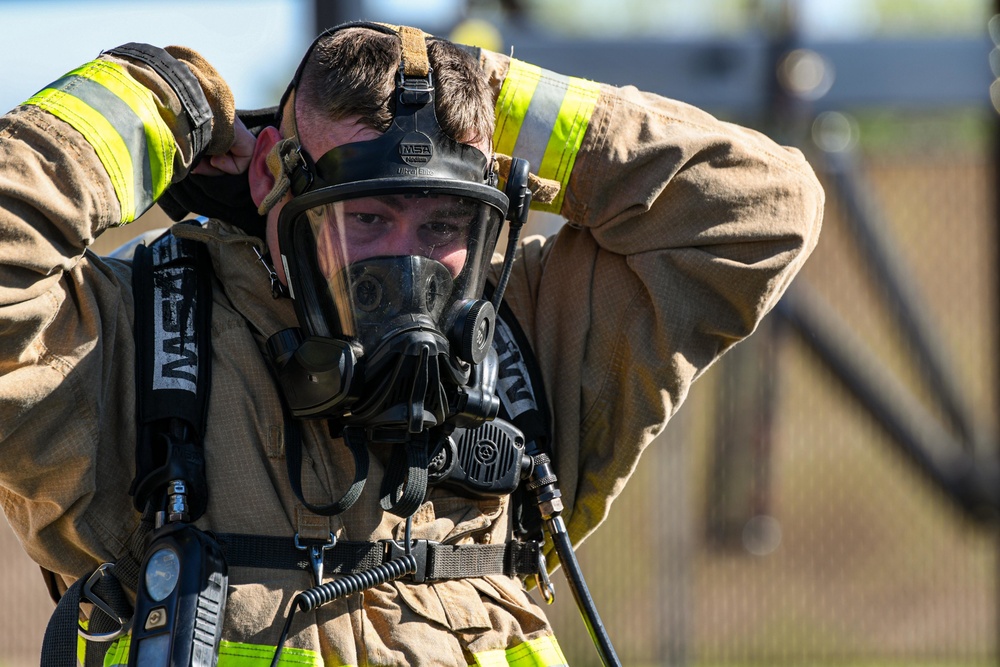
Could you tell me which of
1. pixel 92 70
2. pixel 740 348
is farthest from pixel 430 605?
pixel 740 348

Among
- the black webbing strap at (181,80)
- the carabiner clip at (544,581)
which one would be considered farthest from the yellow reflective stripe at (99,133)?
the carabiner clip at (544,581)

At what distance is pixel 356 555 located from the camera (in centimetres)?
214

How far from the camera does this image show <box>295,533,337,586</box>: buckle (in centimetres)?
208

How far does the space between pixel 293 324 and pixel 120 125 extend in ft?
1.61

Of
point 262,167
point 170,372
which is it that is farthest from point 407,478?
point 262,167

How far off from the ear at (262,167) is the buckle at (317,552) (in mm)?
651

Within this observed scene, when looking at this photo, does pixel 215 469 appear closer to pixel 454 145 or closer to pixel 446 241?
pixel 446 241

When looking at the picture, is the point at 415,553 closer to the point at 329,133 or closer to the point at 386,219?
the point at 386,219

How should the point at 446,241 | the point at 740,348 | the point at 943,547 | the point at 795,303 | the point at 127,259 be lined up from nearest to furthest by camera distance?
the point at 446,241 → the point at 127,259 → the point at 795,303 → the point at 740,348 → the point at 943,547

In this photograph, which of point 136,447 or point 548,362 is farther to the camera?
point 548,362

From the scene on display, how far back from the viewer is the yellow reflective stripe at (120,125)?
6.63 ft

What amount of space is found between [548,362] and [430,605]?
60 centimetres

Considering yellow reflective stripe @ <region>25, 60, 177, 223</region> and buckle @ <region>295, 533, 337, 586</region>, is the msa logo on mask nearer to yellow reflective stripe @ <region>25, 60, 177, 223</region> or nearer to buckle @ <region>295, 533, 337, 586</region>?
yellow reflective stripe @ <region>25, 60, 177, 223</region>

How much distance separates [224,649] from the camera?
2.03 meters
